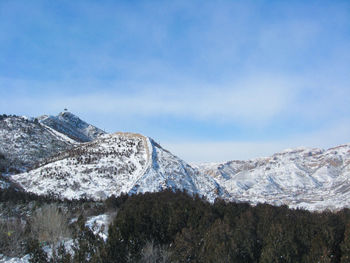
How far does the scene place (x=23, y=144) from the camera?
136 feet

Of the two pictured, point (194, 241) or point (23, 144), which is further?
point (23, 144)

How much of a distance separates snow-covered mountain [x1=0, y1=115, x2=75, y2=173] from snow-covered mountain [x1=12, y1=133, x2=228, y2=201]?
749 centimetres

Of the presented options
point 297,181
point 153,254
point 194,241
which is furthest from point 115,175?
point 297,181

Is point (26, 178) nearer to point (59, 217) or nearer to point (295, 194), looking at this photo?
point (59, 217)

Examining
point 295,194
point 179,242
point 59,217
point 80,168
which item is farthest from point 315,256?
point 295,194

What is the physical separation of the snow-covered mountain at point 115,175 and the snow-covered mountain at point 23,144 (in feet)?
24.6

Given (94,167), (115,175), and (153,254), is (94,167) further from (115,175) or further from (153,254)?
(153,254)

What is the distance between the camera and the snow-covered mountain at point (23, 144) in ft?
112

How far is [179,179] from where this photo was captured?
26.6m

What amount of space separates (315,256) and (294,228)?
1.44 meters

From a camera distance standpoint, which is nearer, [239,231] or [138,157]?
[239,231]

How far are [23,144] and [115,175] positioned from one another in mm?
23582

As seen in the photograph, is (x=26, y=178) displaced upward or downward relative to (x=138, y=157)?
downward

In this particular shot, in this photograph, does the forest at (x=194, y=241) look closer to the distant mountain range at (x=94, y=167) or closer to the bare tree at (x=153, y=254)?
the bare tree at (x=153, y=254)
